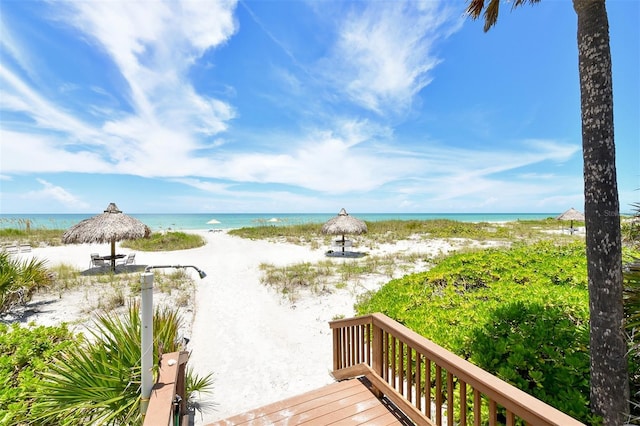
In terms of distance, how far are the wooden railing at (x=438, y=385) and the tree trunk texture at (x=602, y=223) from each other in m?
0.88

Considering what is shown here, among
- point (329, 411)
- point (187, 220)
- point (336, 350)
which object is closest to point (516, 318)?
point (336, 350)

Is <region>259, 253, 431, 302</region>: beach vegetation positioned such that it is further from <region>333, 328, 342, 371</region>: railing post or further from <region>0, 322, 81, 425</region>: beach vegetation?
<region>0, 322, 81, 425</region>: beach vegetation

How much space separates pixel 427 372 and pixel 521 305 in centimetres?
264

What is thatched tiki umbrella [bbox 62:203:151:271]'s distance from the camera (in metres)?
11.1

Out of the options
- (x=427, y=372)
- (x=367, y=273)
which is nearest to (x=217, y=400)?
(x=427, y=372)

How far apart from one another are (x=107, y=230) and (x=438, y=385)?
42.8 feet

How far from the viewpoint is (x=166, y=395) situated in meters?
2.18

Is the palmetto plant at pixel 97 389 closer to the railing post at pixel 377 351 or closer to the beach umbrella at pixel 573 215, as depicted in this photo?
the railing post at pixel 377 351

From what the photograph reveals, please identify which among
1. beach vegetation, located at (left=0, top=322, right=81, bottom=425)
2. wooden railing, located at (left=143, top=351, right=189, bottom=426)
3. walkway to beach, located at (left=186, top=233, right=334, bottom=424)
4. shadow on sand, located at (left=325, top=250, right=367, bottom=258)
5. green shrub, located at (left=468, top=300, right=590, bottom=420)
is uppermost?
wooden railing, located at (left=143, top=351, right=189, bottom=426)

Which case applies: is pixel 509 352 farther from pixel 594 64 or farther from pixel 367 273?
pixel 367 273

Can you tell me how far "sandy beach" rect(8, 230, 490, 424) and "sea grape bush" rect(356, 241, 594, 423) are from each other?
4.38ft

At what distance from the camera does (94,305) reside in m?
7.12

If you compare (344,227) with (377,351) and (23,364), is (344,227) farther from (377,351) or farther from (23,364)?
(23,364)

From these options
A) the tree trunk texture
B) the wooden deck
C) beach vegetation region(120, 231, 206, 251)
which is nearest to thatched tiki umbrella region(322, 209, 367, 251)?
beach vegetation region(120, 231, 206, 251)
